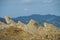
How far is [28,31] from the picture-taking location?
9.02 ft

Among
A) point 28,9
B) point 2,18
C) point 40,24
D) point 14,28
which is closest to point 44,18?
point 40,24

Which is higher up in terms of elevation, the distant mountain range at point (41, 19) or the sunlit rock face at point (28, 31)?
the distant mountain range at point (41, 19)

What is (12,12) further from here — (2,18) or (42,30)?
(42,30)

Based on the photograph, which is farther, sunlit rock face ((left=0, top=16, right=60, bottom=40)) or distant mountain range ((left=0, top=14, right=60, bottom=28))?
distant mountain range ((left=0, top=14, right=60, bottom=28))

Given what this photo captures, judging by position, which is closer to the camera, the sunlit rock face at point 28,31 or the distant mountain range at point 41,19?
the sunlit rock face at point 28,31

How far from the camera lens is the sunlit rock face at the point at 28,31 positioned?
2.70 metres

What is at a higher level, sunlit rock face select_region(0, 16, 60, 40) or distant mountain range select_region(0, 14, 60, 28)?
distant mountain range select_region(0, 14, 60, 28)

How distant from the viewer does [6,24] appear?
110 inches

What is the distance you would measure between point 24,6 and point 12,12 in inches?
9.1

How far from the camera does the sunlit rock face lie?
2699 millimetres

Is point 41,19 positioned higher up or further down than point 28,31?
higher up

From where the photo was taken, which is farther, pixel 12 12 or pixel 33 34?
pixel 12 12

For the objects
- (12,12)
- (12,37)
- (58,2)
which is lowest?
(12,37)

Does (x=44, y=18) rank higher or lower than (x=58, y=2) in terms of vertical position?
lower
